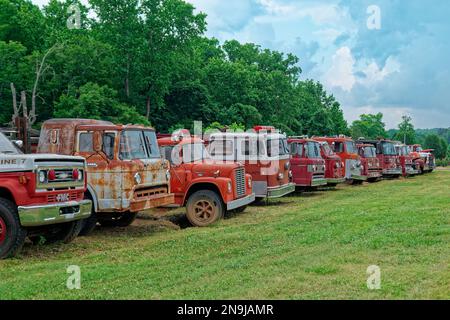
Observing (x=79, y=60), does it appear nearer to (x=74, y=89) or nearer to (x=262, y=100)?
(x=74, y=89)

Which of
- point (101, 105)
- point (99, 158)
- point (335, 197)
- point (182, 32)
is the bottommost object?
point (335, 197)

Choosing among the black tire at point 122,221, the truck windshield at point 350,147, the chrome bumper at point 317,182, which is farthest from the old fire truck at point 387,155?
the black tire at point 122,221

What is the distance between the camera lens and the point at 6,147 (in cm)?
1031

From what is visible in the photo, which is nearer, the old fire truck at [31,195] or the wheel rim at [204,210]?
the old fire truck at [31,195]

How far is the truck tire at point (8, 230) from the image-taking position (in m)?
9.36

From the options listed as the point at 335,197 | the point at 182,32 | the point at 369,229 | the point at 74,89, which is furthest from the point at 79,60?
the point at 369,229

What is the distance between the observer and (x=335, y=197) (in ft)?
67.1

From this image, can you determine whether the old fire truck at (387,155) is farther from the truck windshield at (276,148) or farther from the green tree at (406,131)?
the green tree at (406,131)

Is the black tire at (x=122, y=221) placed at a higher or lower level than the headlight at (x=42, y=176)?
lower

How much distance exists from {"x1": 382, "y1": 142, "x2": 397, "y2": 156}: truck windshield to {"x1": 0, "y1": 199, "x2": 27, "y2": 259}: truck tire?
24181 mm

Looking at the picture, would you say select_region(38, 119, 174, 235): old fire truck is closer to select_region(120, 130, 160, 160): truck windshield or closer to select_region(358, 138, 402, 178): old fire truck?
select_region(120, 130, 160, 160): truck windshield

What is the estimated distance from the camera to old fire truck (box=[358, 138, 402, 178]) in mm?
30341

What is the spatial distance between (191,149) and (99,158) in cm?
340

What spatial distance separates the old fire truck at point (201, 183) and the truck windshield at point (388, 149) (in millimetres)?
17496
